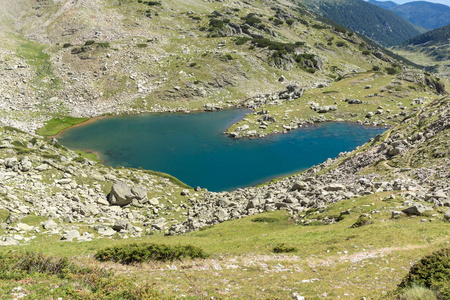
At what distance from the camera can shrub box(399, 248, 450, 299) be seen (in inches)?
478

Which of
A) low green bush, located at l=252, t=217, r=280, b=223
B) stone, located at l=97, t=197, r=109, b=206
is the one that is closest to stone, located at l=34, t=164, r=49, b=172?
stone, located at l=97, t=197, r=109, b=206

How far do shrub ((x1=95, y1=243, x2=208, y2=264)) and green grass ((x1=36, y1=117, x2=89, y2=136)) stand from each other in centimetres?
7929

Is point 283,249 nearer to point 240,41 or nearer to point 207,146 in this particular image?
point 207,146

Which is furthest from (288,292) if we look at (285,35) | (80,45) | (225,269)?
(285,35)

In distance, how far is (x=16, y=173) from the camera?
36.7 m

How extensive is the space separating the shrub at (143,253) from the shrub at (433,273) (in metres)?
13.2

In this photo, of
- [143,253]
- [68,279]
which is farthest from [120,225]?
[68,279]

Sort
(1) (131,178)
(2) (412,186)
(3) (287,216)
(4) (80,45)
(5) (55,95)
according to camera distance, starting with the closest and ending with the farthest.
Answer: (2) (412,186), (3) (287,216), (1) (131,178), (5) (55,95), (4) (80,45)

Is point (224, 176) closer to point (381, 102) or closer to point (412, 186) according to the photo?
point (412, 186)

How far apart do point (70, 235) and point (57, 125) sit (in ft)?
246

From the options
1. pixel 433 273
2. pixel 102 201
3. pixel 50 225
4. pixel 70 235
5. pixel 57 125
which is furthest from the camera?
pixel 57 125

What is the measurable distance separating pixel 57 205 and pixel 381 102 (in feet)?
384

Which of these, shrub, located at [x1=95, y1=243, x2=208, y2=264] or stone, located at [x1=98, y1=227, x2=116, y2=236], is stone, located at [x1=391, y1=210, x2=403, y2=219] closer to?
shrub, located at [x1=95, y1=243, x2=208, y2=264]

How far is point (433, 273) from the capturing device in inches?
513
